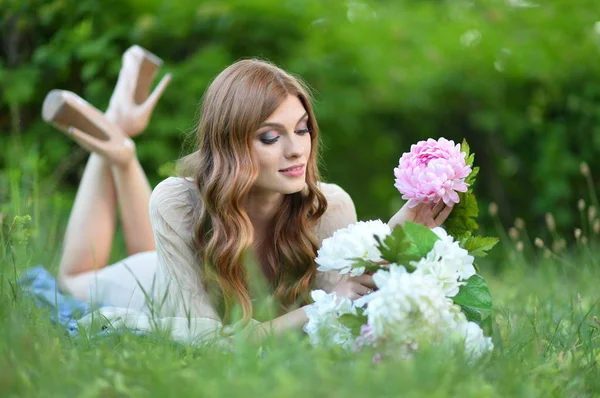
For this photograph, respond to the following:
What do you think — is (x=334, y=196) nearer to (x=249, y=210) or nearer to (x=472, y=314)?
(x=249, y=210)

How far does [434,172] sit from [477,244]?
0.77 feet

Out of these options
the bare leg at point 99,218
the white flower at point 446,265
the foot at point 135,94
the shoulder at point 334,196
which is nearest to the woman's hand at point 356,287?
the white flower at point 446,265

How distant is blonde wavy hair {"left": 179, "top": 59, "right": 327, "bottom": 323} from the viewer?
2.56 m

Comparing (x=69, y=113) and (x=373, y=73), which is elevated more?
(x=69, y=113)

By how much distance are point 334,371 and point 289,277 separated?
1.11m

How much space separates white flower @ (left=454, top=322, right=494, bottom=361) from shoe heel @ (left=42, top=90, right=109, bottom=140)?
2.29 metres

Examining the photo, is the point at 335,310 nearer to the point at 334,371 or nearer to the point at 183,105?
the point at 334,371

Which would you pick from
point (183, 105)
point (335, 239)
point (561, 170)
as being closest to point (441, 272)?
point (335, 239)

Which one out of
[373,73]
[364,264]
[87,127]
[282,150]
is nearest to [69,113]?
[87,127]

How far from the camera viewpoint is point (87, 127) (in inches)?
149

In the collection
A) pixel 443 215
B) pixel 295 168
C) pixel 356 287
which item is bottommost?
pixel 356 287

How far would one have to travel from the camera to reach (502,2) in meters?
6.32

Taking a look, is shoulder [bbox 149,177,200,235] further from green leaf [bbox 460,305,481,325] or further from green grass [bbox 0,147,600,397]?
green leaf [bbox 460,305,481,325]

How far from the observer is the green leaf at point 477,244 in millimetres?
2227
